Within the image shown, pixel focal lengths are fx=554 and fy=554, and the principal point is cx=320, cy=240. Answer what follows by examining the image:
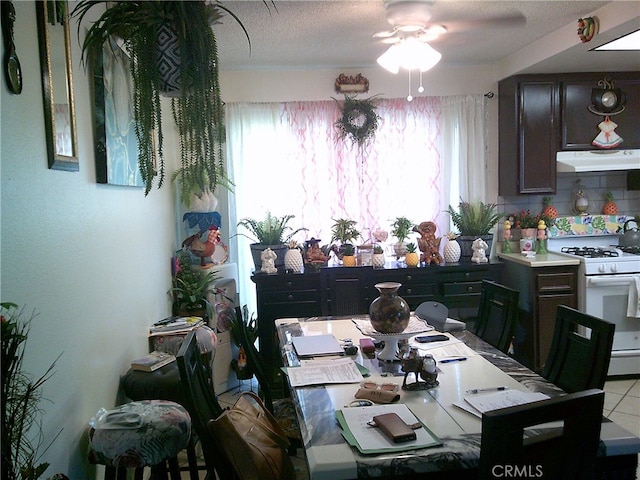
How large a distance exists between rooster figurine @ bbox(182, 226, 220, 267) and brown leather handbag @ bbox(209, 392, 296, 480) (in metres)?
2.28

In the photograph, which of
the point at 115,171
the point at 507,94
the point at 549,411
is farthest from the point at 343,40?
the point at 549,411

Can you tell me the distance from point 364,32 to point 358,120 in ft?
3.13

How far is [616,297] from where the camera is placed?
13.5 feet

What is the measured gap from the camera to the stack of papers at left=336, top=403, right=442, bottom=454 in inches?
61.3

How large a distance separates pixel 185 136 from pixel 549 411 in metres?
1.42

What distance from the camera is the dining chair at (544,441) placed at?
4.21 ft

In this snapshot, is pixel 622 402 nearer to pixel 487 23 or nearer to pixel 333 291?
pixel 333 291

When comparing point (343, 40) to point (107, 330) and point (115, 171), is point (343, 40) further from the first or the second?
point (107, 330)

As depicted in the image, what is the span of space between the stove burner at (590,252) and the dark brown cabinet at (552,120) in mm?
519

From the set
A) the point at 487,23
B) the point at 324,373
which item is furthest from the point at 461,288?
the point at 324,373

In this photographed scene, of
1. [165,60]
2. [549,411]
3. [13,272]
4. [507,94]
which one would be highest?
[507,94]

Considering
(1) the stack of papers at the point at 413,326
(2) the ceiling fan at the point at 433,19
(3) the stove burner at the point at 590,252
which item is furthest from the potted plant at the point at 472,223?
(1) the stack of papers at the point at 413,326

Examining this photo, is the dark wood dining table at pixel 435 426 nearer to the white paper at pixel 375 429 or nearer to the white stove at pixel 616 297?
the white paper at pixel 375 429

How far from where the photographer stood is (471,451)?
5.02ft
